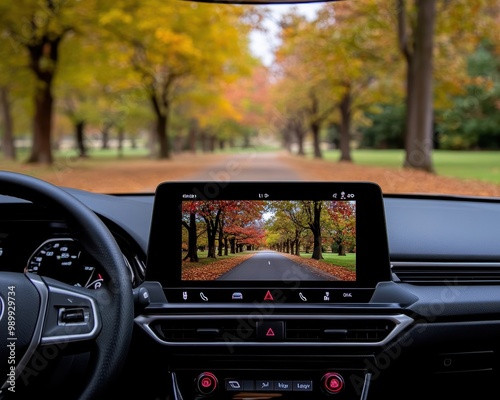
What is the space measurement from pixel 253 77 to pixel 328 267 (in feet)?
49.5

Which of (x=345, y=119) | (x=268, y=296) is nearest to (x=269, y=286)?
(x=268, y=296)

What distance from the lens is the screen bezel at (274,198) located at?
2.86 m

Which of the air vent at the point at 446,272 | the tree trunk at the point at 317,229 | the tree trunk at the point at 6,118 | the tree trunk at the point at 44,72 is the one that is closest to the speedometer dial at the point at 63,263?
→ the tree trunk at the point at 317,229

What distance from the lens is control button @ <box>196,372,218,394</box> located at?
9.44 ft

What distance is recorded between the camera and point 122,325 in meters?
2.30

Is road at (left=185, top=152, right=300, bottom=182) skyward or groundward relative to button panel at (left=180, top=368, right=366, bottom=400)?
skyward

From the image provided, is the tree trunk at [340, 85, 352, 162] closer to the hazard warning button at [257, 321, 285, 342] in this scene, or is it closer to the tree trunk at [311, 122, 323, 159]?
the tree trunk at [311, 122, 323, 159]

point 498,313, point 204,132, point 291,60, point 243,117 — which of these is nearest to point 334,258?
point 498,313

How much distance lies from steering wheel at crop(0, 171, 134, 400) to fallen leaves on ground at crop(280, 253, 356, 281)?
82 centimetres

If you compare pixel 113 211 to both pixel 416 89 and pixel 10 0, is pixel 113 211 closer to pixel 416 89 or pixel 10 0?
pixel 416 89

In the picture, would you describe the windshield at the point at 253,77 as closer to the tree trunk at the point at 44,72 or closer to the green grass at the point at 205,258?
the tree trunk at the point at 44,72

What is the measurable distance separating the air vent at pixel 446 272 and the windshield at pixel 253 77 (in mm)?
1481

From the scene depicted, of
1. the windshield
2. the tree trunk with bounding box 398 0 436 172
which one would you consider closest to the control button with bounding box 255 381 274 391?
the windshield

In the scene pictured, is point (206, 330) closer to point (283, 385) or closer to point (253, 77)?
point (283, 385)
